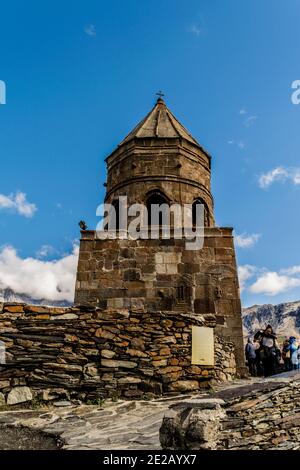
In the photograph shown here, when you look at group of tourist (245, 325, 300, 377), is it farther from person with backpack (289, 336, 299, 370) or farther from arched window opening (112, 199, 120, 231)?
arched window opening (112, 199, 120, 231)

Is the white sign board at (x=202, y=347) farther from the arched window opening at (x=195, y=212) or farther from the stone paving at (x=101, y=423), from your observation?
the arched window opening at (x=195, y=212)

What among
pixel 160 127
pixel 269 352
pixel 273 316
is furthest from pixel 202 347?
pixel 273 316

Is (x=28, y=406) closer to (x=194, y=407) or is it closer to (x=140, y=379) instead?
(x=140, y=379)

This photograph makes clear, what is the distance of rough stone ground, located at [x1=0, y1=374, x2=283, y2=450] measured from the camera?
3549mm

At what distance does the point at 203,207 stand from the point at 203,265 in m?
3.07

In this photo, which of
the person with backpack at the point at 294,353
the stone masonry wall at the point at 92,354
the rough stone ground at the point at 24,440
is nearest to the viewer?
the rough stone ground at the point at 24,440

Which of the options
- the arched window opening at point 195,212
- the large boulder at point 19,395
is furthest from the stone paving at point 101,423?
the arched window opening at point 195,212

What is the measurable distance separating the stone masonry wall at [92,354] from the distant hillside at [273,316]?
1633 inches

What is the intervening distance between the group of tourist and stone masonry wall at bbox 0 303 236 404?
3290 millimetres

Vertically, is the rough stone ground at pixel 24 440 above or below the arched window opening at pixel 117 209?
below

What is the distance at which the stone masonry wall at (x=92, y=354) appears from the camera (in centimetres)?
518

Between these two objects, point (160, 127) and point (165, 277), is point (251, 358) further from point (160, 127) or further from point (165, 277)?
point (160, 127)
